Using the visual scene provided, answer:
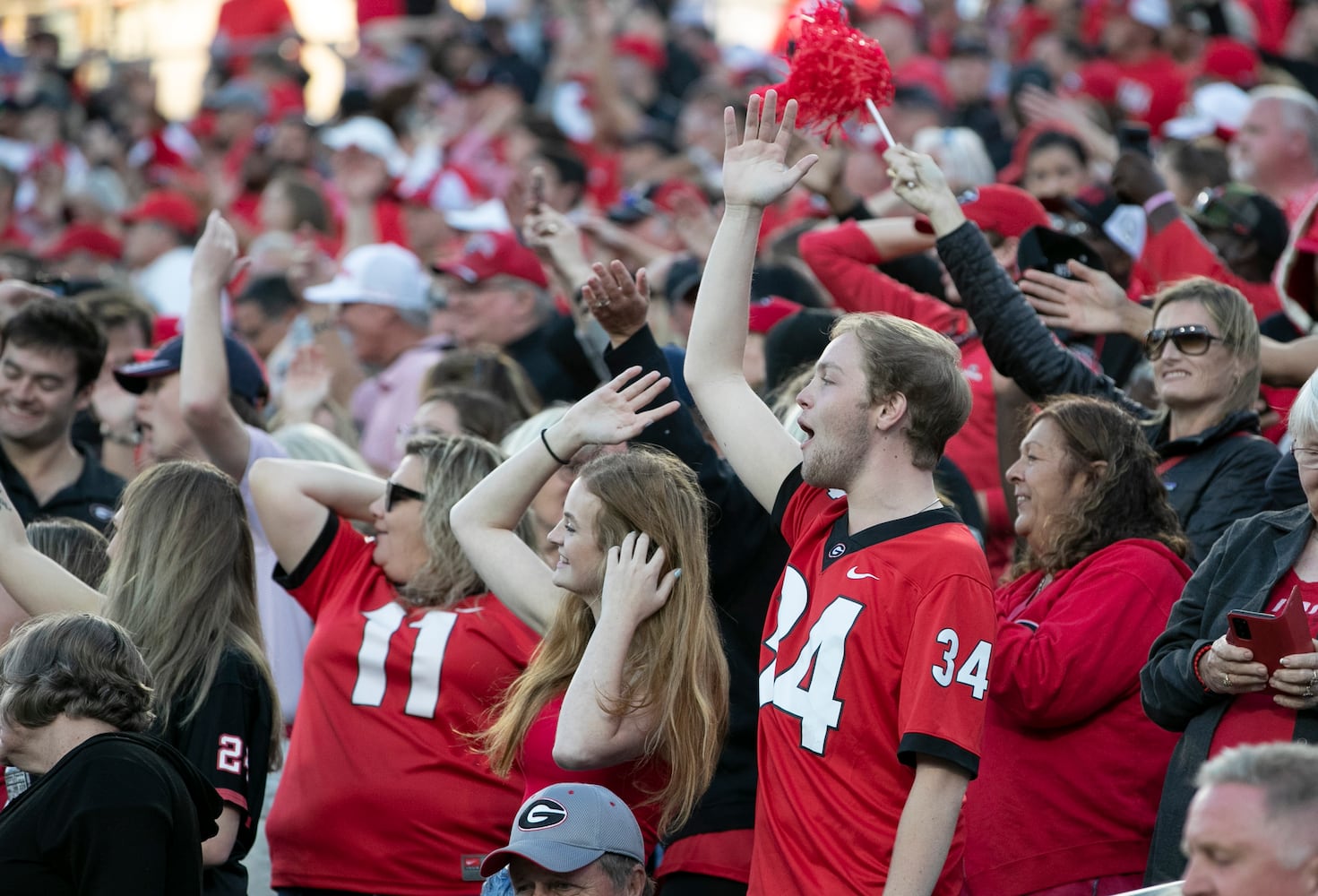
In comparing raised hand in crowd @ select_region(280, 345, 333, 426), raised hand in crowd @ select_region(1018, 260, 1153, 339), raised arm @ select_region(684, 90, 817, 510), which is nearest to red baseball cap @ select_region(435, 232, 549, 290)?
raised hand in crowd @ select_region(280, 345, 333, 426)

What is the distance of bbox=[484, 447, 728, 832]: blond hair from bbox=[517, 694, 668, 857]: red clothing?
0.02 metres

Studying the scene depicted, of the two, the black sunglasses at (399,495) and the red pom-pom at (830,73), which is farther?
the black sunglasses at (399,495)

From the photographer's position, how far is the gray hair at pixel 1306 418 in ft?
11.8

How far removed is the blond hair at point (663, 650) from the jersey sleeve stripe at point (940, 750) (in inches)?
26.7

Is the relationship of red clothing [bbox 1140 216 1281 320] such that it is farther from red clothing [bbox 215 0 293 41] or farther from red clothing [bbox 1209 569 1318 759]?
red clothing [bbox 215 0 293 41]

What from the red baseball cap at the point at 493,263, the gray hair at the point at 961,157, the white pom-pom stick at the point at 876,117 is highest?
the white pom-pom stick at the point at 876,117

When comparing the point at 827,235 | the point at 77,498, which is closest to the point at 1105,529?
the point at 827,235

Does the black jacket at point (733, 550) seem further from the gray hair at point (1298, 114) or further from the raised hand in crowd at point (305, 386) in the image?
the gray hair at point (1298, 114)

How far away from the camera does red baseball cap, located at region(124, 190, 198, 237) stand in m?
11.4

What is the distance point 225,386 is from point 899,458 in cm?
274

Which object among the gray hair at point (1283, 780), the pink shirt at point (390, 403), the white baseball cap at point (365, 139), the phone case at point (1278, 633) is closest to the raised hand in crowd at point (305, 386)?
the pink shirt at point (390, 403)

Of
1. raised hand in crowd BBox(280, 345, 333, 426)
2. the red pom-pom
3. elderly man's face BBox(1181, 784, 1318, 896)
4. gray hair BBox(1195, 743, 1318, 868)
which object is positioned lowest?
raised hand in crowd BBox(280, 345, 333, 426)

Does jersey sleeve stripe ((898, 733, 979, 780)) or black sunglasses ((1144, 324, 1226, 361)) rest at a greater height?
black sunglasses ((1144, 324, 1226, 361))

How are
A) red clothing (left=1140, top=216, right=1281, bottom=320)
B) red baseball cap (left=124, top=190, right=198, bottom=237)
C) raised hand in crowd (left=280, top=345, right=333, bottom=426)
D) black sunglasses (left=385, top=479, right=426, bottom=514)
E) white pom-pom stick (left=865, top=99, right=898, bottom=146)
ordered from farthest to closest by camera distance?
red baseball cap (left=124, top=190, right=198, bottom=237), raised hand in crowd (left=280, top=345, right=333, bottom=426), red clothing (left=1140, top=216, right=1281, bottom=320), black sunglasses (left=385, top=479, right=426, bottom=514), white pom-pom stick (left=865, top=99, right=898, bottom=146)
